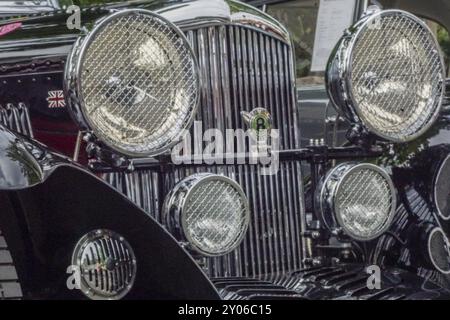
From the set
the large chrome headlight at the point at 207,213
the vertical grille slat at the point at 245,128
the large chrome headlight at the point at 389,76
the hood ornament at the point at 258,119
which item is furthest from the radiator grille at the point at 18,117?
the large chrome headlight at the point at 389,76

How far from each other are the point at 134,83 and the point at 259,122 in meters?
0.55

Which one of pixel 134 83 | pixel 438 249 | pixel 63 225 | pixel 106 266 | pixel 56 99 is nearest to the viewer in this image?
pixel 63 225

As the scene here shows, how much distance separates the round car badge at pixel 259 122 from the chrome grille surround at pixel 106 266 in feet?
2.27

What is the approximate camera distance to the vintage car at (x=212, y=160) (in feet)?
6.58

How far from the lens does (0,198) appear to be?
6.15 feet

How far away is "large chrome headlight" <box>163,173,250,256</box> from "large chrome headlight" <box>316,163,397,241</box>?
30 cm

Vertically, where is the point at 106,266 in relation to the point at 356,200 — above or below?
above

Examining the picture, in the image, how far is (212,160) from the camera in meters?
2.57

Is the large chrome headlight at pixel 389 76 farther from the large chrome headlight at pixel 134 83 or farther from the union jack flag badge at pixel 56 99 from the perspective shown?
the union jack flag badge at pixel 56 99

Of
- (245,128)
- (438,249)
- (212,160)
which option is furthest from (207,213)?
(438,249)

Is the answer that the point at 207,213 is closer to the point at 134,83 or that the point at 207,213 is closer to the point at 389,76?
the point at 134,83

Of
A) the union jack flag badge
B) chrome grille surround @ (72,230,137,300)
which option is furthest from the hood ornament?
chrome grille surround @ (72,230,137,300)

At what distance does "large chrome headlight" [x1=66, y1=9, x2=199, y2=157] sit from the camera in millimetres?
2117
